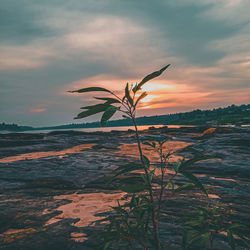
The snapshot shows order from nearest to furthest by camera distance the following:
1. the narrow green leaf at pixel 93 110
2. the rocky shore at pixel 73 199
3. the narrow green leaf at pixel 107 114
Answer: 1. the narrow green leaf at pixel 107 114
2. the narrow green leaf at pixel 93 110
3. the rocky shore at pixel 73 199

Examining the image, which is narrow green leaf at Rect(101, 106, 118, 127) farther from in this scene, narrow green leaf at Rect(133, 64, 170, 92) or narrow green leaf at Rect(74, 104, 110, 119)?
narrow green leaf at Rect(133, 64, 170, 92)

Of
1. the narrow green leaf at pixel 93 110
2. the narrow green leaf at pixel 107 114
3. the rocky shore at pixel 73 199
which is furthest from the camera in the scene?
the rocky shore at pixel 73 199

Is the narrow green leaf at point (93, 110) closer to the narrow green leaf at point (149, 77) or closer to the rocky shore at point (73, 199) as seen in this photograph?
the narrow green leaf at point (149, 77)

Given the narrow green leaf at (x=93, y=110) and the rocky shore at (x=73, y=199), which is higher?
the narrow green leaf at (x=93, y=110)

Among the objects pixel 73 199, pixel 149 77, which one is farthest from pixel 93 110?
pixel 73 199

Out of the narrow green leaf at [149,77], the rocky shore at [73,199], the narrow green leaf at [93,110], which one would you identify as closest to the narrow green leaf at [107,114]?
the narrow green leaf at [93,110]

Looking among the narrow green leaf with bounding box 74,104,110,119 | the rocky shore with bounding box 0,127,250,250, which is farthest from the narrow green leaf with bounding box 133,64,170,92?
the rocky shore with bounding box 0,127,250,250

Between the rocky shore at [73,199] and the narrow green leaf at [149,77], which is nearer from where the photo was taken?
the narrow green leaf at [149,77]

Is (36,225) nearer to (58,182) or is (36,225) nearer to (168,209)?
(168,209)

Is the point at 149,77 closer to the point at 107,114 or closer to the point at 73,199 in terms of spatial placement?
the point at 107,114

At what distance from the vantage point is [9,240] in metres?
2.77

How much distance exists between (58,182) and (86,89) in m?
5.48

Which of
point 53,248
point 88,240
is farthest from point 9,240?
point 88,240

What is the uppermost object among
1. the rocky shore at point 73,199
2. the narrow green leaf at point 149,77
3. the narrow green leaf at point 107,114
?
the narrow green leaf at point 149,77
